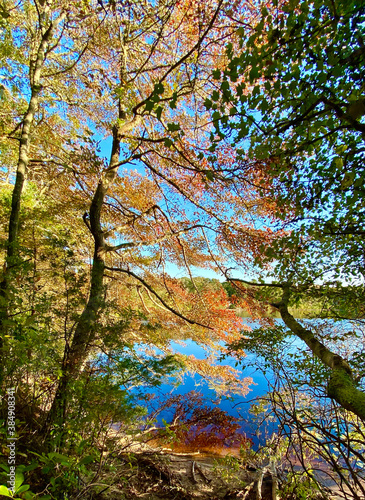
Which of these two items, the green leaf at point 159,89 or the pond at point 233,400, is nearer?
the green leaf at point 159,89

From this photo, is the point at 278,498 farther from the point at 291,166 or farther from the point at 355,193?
the point at 291,166

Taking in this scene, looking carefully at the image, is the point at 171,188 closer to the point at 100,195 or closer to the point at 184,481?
the point at 100,195

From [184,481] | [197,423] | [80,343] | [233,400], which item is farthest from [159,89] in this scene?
[184,481]

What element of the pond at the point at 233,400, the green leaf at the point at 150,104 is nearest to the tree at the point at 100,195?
the green leaf at the point at 150,104

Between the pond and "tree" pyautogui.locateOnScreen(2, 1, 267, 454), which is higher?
"tree" pyautogui.locateOnScreen(2, 1, 267, 454)

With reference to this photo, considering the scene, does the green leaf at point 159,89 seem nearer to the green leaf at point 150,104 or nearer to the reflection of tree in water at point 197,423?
the green leaf at point 150,104

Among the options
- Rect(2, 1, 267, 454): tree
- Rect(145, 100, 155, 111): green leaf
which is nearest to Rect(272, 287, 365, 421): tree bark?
Rect(2, 1, 267, 454): tree

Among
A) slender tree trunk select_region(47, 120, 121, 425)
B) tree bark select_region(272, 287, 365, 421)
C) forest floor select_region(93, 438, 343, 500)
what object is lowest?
forest floor select_region(93, 438, 343, 500)

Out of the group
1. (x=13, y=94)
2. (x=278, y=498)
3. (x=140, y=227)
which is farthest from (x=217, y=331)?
(x=13, y=94)

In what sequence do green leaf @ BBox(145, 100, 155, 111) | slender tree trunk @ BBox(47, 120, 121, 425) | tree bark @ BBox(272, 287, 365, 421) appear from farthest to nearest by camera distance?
1. slender tree trunk @ BBox(47, 120, 121, 425)
2. tree bark @ BBox(272, 287, 365, 421)
3. green leaf @ BBox(145, 100, 155, 111)

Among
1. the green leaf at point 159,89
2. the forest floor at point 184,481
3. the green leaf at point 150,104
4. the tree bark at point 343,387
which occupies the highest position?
the green leaf at point 159,89

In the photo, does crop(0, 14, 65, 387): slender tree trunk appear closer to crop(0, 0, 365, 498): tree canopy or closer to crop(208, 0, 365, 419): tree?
crop(0, 0, 365, 498): tree canopy

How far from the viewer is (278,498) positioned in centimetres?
310

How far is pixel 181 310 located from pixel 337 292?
3228mm
